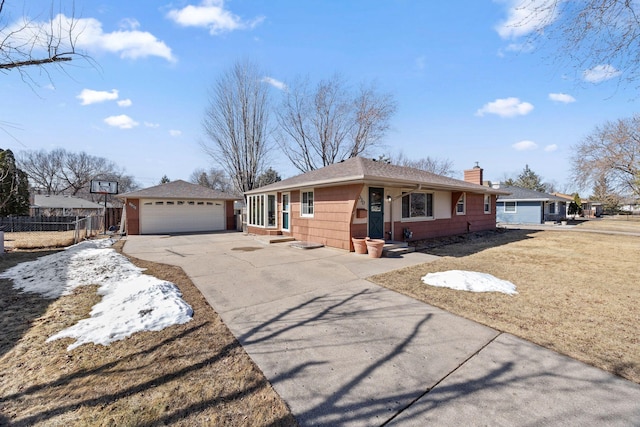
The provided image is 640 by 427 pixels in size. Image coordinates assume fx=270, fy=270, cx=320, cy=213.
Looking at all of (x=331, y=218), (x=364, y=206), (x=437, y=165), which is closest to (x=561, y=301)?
(x=364, y=206)

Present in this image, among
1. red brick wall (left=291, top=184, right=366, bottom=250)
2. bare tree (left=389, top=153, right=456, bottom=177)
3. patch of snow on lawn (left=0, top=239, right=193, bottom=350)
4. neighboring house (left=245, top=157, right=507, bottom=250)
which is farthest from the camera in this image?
bare tree (left=389, top=153, right=456, bottom=177)

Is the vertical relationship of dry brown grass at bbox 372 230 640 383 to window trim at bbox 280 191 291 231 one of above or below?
below

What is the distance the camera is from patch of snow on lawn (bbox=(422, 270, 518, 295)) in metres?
4.92

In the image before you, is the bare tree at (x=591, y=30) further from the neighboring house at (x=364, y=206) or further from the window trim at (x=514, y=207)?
the window trim at (x=514, y=207)

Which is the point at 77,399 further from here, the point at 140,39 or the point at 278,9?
the point at 278,9

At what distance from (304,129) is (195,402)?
23.2m

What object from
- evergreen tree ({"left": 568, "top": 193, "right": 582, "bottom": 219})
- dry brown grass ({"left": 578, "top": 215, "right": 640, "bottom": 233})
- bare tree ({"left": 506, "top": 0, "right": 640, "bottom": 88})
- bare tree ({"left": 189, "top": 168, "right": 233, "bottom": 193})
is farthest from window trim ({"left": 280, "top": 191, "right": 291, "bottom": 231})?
evergreen tree ({"left": 568, "top": 193, "right": 582, "bottom": 219})

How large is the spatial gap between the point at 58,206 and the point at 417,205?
125 feet

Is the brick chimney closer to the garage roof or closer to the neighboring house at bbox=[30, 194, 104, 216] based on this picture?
the garage roof

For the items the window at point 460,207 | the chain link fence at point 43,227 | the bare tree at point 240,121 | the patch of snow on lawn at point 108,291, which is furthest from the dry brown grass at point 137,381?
the bare tree at point 240,121

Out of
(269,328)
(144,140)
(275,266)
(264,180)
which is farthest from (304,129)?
(269,328)

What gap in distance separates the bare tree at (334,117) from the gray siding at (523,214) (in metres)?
13.3

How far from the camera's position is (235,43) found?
10.3m

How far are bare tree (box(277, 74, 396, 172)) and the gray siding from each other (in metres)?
13.3
